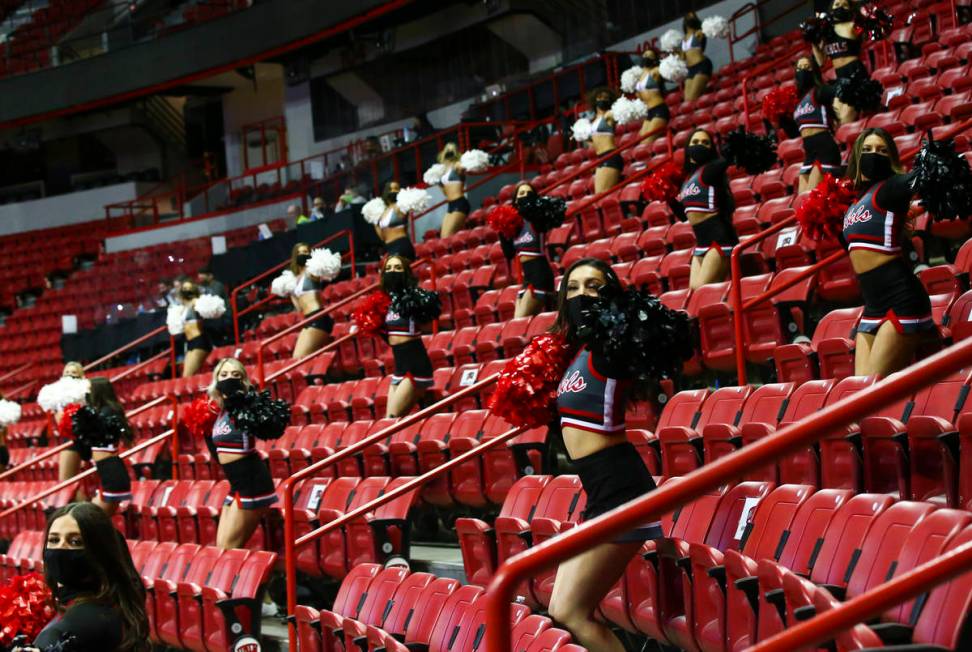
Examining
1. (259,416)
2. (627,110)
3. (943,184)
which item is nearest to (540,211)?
(259,416)

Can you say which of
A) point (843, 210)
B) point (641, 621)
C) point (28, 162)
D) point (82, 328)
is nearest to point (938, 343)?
point (843, 210)

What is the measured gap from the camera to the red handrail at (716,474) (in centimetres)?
207

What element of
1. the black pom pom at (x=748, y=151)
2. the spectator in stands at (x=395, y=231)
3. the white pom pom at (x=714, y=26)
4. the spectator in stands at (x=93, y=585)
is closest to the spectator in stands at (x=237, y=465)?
the spectator in stands at (x=93, y=585)

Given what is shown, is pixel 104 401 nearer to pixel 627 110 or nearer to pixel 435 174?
pixel 435 174

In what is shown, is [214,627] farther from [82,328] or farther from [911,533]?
[82,328]

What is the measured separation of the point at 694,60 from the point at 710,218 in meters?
6.65

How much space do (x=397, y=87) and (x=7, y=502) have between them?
12586mm

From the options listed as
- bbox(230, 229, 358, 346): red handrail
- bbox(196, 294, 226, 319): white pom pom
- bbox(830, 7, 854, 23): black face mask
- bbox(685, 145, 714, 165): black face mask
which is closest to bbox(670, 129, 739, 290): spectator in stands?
bbox(685, 145, 714, 165): black face mask

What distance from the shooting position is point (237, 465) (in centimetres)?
682

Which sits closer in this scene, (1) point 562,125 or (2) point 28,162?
(1) point 562,125

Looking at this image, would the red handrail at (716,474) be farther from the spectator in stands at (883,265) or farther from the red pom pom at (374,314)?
the red pom pom at (374,314)

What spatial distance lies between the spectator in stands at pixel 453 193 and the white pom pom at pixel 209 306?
264 centimetres

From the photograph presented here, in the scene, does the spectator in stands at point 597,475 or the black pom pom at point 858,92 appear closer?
the spectator in stands at point 597,475

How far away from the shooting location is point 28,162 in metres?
25.9
